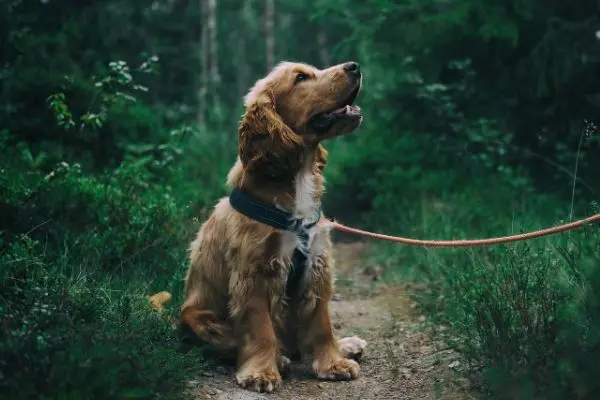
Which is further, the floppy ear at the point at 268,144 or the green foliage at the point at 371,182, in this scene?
the floppy ear at the point at 268,144

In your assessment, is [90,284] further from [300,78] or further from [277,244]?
[300,78]

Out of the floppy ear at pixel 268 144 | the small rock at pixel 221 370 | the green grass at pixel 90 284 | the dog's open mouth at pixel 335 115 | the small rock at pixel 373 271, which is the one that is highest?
the dog's open mouth at pixel 335 115

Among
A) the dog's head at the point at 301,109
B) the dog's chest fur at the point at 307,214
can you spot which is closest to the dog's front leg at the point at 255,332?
the dog's chest fur at the point at 307,214

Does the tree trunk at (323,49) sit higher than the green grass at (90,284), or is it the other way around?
the tree trunk at (323,49)

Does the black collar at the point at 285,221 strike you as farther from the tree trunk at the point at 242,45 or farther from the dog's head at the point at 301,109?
the tree trunk at the point at 242,45

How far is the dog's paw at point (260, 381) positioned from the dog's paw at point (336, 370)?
1.03 feet

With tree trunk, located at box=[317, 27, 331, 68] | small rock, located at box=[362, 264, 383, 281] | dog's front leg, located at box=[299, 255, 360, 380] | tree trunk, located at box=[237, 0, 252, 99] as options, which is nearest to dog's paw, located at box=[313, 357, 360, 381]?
dog's front leg, located at box=[299, 255, 360, 380]

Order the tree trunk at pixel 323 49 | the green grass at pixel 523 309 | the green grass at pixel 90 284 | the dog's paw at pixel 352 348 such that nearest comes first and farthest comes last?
the green grass at pixel 523 309 → the green grass at pixel 90 284 → the dog's paw at pixel 352 348 → the tree trunk at pixel 323 49

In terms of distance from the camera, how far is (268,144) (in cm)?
433

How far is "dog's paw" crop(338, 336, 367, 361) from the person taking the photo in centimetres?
468

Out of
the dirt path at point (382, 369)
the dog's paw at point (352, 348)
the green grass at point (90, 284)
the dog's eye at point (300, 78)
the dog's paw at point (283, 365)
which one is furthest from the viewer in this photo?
the dog's paw at point (352, 348)

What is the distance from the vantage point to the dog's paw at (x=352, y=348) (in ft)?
15.4

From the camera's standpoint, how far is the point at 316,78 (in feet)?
14.9

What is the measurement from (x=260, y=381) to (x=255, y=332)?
0.29 meters
